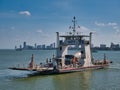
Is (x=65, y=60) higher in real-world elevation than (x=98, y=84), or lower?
higher

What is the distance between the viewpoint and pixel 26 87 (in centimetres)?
3303

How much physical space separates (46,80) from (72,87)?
608cm

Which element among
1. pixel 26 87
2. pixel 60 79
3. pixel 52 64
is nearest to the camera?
pixel 26 87

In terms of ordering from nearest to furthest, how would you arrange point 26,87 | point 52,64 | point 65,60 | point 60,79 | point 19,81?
point 26,87 < point 19,81 < point 60,79 < point 52,64 < point 65,60

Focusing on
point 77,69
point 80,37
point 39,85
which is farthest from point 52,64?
point 39,85

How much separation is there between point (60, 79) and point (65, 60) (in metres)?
10.5

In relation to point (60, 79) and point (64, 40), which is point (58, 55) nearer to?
point (64, 40)

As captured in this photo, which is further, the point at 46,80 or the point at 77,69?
the point at 77,69

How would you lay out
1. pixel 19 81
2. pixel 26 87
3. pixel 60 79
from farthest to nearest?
pixel 60 79 → pixel 19 81 → pixel 26 87

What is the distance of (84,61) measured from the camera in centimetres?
5072

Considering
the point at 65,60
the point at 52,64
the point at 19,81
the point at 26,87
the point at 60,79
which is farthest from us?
the point at 65,60

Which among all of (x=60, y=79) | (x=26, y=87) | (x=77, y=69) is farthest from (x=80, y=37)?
(x=26, y=87)

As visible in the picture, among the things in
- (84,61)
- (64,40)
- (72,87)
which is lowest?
(72,87)

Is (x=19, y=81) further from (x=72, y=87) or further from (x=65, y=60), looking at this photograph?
(x=65, y=60)
